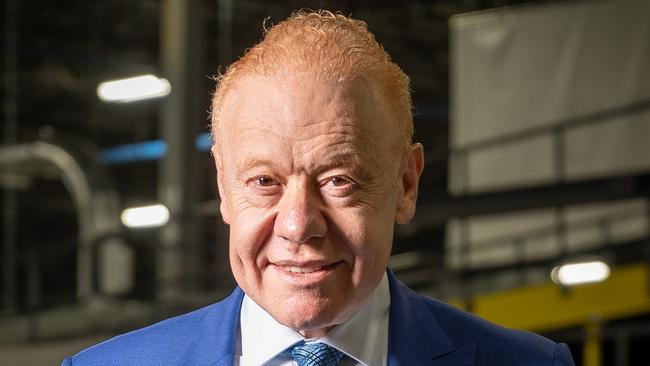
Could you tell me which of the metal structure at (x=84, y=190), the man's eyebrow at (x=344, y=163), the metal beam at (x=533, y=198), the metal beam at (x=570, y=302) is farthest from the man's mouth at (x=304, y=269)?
the metal structure at (x=84, y=190)

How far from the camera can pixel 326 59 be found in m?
1.42

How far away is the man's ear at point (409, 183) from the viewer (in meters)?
1.52

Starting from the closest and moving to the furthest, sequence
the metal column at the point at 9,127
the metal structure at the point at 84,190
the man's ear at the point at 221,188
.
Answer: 1. the man's ear at the point at 221,188
2. the metal structure at the point at 84,190
3. the metal column at the point at 9,127

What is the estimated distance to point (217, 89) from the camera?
151 centimetres

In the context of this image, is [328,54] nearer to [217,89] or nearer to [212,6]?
[217,89]

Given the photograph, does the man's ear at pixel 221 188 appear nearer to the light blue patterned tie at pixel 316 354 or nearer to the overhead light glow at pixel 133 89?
the light blue patterned tie at pixel 316 354

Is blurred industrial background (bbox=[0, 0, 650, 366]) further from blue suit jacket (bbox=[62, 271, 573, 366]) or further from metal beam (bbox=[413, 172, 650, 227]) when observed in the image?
blue suit jacket (bbox=[62, 271, 573, 366])

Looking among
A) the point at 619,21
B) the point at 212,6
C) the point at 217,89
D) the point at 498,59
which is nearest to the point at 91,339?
the point at 212,6

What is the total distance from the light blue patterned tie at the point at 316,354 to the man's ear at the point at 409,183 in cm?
17

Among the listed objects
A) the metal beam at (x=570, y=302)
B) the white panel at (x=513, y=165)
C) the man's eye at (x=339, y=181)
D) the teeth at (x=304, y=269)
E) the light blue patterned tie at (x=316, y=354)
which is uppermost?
the white panel at (x=513, y=165)

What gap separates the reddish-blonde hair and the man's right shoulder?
23 cm

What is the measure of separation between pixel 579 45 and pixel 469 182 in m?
0.94

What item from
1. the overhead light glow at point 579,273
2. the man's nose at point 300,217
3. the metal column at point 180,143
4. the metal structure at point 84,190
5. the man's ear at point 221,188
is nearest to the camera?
the man's nose at point 300,217

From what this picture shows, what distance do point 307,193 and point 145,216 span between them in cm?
741
